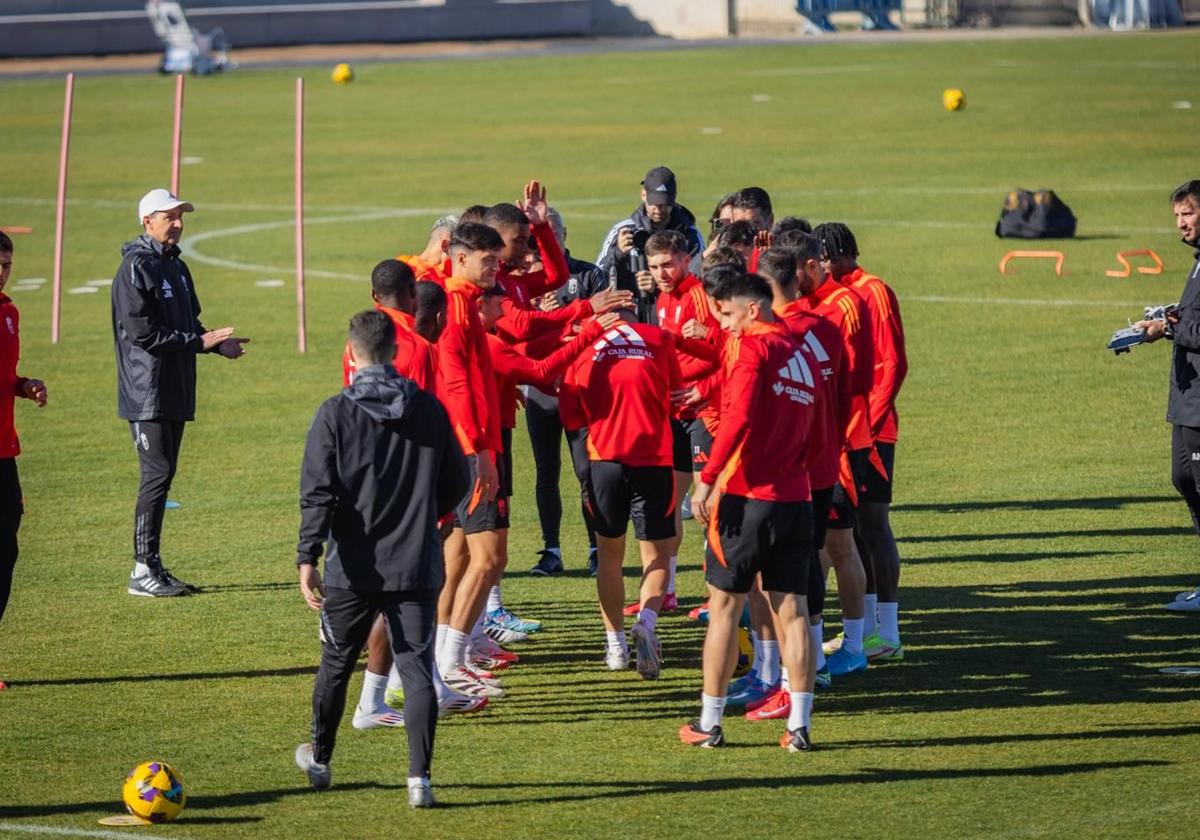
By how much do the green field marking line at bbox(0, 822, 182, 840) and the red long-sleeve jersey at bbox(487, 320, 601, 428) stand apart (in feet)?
11.2

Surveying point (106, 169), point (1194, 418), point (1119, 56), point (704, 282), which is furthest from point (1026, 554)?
point (1119, 56)

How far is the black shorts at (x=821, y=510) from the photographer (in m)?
9.69

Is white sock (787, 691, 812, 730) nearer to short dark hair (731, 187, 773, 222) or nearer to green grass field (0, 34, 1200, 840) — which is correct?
green grass field (0, 34, 1200, 840)

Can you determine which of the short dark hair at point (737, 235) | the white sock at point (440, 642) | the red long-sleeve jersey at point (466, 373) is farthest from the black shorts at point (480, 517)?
the short dark hair at point (737, 235)

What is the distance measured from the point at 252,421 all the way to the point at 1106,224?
15.6 metres

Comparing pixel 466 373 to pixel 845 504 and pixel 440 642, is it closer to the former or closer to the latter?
pixel 440 642

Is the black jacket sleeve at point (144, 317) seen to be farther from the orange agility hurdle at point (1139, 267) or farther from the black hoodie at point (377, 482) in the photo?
the orange agility hurdle at point (1139, 267)

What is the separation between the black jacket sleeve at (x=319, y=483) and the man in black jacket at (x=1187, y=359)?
5559 mm

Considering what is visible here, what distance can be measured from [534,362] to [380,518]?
2.61 meters

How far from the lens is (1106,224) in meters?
28.2

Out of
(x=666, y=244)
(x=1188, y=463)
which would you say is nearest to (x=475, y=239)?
(x=666, y=244)

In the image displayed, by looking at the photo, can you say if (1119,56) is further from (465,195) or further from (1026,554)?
(1026,554)

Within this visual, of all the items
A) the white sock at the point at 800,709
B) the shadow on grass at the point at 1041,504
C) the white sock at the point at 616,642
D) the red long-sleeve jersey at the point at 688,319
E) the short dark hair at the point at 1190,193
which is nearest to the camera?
the white sock at the point at 800,709

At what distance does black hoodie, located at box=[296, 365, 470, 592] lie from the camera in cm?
Answer: 817
